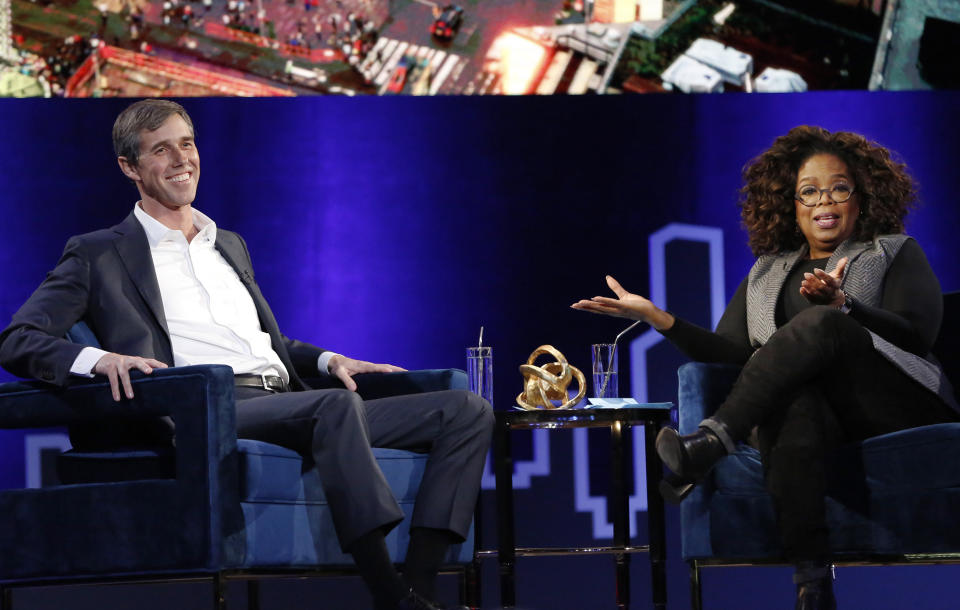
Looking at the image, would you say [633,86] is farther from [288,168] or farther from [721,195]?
[288,168]

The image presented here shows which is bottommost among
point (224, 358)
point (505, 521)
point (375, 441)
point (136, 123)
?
point (505, 521)

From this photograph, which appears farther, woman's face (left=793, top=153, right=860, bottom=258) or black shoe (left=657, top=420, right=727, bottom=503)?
woman's face (left=793, top=153, right=860, bottom=258)

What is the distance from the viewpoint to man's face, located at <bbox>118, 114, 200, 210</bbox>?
312cm

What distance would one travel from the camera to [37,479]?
4199 mm

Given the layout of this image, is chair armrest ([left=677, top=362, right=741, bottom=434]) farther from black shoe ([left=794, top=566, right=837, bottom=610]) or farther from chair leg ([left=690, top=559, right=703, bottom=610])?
black shoe ([left=794, top=566, right=837, bottom=610])

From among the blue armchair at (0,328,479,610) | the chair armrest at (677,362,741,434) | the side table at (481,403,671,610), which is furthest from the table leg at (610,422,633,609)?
the blue armchair at (0,328,479,610)

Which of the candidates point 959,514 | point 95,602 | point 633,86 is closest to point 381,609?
point 959,514

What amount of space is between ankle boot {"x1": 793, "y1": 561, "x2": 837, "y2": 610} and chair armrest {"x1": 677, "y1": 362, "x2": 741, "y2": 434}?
457mm

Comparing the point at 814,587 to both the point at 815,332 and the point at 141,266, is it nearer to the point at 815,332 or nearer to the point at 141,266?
the point at 815,332

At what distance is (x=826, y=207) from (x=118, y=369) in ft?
6.52

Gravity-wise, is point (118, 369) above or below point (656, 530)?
above

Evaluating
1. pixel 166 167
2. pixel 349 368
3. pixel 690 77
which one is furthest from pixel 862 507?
pixel 690 77

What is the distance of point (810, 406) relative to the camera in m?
2.65

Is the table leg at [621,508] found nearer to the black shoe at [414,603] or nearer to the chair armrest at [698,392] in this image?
the chair armrest at [698,392]
